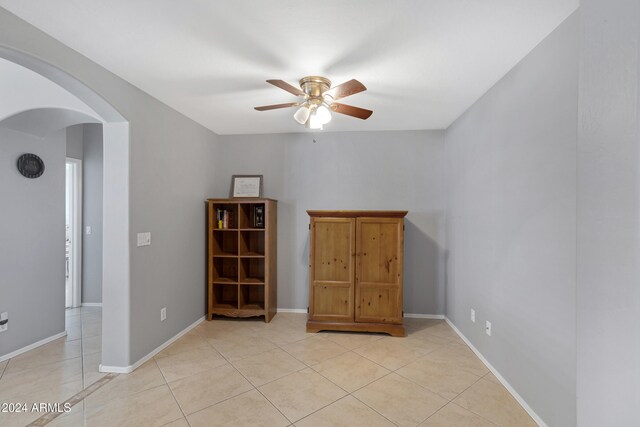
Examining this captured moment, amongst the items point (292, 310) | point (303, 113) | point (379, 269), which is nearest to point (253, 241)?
point (292, 310)

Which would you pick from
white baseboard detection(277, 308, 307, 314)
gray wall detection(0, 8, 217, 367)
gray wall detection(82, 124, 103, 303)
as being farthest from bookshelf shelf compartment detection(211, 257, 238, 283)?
gray wall detection(82, 124, 103, 303)

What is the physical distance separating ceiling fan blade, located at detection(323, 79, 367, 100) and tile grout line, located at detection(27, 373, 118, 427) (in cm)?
276

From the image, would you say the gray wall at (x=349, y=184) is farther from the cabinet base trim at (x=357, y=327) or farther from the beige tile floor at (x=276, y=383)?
the beige tile floor at (x=276, y=383)

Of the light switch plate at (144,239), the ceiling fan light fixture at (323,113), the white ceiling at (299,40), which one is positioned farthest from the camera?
the light switch plate at (144,239)

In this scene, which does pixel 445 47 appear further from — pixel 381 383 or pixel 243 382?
pixel 243 382

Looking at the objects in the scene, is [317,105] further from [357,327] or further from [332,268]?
[357,327]

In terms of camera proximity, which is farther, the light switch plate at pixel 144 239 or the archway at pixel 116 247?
the light switch plate at pixel 144 239

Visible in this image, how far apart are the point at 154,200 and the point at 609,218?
3045 mm

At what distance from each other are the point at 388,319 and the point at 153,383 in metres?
2.24

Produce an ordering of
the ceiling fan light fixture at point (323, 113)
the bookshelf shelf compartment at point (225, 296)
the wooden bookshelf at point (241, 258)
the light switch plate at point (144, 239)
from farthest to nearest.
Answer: the bookshelf shelf compartment at point (225, 296) < the wooden bookshelf at point (241, 258) < the light switch plate at point (144, 239) < the ceiling fan light fixture at point (323, 113)

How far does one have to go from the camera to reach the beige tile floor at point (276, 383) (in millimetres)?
1928

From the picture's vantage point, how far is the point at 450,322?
3.56 m

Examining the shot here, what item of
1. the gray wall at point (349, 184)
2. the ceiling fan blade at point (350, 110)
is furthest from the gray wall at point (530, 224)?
the ceiling fan blade at point (350, 110)

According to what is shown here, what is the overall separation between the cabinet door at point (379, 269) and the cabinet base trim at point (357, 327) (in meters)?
0.05
